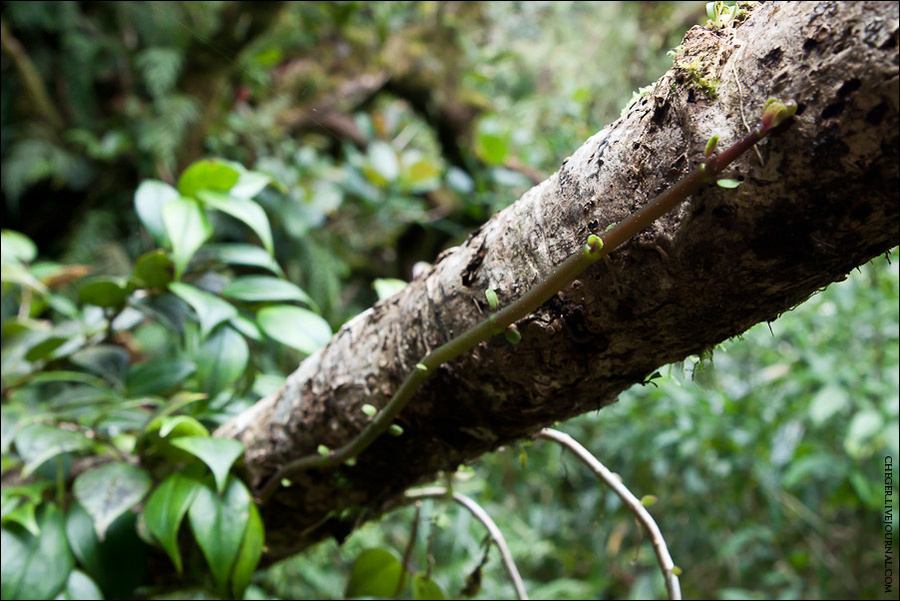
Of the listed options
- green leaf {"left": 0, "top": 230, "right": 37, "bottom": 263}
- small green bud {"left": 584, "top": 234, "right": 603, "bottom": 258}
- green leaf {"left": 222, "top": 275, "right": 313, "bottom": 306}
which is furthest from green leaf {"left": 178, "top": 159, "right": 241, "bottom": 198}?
small green bud {"left": 584, "top": 234, "right": 603, "bottom": 258}

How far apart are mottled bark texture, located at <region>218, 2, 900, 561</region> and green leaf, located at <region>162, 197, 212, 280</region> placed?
0.80 ft

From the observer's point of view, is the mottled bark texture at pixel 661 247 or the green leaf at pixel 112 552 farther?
the green leaf at pixel 112 552

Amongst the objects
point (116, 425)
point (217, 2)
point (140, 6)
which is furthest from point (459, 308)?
point (140, 6)

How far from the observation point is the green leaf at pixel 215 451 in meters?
0.56

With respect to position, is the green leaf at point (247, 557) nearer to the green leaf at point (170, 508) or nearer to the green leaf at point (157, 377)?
the green leaf at point (170, 508)

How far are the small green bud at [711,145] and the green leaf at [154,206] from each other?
653 millimetres

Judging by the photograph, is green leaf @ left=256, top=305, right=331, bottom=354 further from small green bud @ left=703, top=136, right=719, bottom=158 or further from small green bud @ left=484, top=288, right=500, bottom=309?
small green bud @ left=703, top=136, right=719, bottom=158

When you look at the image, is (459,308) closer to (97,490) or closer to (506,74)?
(97,490)

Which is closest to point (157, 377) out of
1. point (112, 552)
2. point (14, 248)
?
point (112, 552)

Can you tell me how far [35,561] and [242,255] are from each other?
1.33 ft

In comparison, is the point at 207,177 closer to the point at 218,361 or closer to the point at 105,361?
the point at 218,361

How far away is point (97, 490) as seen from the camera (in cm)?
62

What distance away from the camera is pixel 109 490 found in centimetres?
63

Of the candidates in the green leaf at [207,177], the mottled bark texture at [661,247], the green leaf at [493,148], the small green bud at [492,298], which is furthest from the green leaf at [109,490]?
the green leaf at [493,148]
